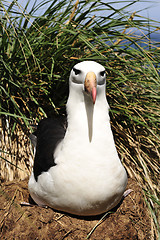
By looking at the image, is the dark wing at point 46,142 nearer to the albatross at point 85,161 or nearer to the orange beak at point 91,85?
the albatross at point 85,161

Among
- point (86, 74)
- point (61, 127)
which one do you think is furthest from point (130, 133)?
point (86, 74)

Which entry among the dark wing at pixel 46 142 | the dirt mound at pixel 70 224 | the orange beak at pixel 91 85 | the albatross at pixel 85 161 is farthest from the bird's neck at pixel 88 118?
the dirt mound at pixel 70 224

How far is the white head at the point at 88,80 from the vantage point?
6.08 ft

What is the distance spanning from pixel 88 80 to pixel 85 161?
0.61 meters

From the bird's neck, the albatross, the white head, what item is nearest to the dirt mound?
the albatross

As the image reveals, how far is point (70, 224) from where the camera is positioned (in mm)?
2207

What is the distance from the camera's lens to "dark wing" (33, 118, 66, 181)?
7.61 ft

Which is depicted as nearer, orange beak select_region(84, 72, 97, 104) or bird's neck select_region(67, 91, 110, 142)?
orange beak select_region(84, 72, 97, 104)

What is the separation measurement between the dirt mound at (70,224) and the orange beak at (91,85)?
1.08 meters

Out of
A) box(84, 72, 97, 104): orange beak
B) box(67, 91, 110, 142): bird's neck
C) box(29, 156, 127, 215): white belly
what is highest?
box(84, 72, 97, 104): orange beak

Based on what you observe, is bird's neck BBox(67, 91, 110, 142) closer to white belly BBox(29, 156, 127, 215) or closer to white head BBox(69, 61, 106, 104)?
white head BBox(69, 61, 106, 104)

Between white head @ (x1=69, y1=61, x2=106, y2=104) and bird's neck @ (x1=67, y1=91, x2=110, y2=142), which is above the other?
white head @ (x1=69, y1=61, x2=106, y2=104)

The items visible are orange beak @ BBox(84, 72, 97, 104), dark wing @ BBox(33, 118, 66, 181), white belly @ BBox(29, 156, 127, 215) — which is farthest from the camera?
dark wing @ BBox(33, 118, 66, 181)

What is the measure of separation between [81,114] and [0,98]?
125 centimetres
